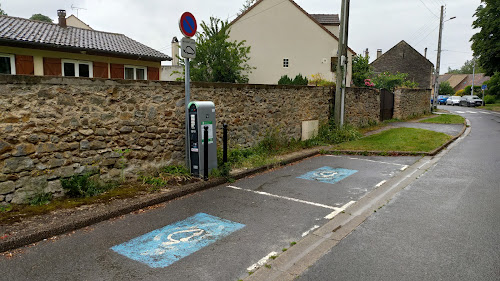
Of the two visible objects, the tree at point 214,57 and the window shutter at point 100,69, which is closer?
the window shutter at point 100,69

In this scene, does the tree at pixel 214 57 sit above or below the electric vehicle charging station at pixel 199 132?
above

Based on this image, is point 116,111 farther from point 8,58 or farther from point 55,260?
point 8,58

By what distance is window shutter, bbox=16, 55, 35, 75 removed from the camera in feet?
50.0

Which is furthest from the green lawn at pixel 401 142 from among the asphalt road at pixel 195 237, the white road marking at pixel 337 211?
the white road marking at pixel 337 211

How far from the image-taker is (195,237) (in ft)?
14.5

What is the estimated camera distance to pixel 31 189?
5207 mm

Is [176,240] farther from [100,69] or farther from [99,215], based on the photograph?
[100,69]

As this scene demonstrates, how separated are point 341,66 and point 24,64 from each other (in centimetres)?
1377

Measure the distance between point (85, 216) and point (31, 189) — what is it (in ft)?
3.85

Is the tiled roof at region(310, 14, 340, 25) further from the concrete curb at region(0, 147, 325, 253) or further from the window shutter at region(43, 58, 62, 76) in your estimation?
the concrete curb at region(0, 147, 325, 253)

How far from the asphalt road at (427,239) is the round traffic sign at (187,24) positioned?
4.79 m

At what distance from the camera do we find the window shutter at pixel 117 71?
1898cm

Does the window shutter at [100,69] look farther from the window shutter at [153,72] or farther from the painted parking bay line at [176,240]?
the painted parking bay line at [176,240]

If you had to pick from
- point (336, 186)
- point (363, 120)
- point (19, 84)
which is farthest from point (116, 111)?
point (363, 120)
